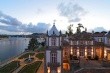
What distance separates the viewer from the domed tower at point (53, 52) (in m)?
36.5

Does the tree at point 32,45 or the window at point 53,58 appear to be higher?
the tree at point 32,45

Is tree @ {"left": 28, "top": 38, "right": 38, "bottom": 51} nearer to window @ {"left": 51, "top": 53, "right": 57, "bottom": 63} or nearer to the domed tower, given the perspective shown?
the domed tower

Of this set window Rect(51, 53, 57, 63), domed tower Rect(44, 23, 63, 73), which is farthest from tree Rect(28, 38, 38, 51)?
window Rect(51, 53, 57, 63)

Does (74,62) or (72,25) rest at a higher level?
(72,25)

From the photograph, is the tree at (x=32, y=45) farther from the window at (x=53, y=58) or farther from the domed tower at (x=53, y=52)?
the window at (x=53, y=58)

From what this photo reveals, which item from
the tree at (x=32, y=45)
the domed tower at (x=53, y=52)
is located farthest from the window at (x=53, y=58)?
the tree at (x=32, y=45)

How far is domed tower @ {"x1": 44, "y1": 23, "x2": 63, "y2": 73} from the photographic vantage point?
36.5 meters

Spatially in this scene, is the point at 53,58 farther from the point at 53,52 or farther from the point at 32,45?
the point at 32,45

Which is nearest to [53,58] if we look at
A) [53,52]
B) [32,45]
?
[53,52]

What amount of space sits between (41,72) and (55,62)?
816 centimetres

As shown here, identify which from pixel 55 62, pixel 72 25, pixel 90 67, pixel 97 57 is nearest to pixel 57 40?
pixel 55 62

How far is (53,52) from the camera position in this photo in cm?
3672

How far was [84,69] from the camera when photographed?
31188 mm

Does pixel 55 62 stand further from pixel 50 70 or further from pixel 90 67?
pixel 90 67
